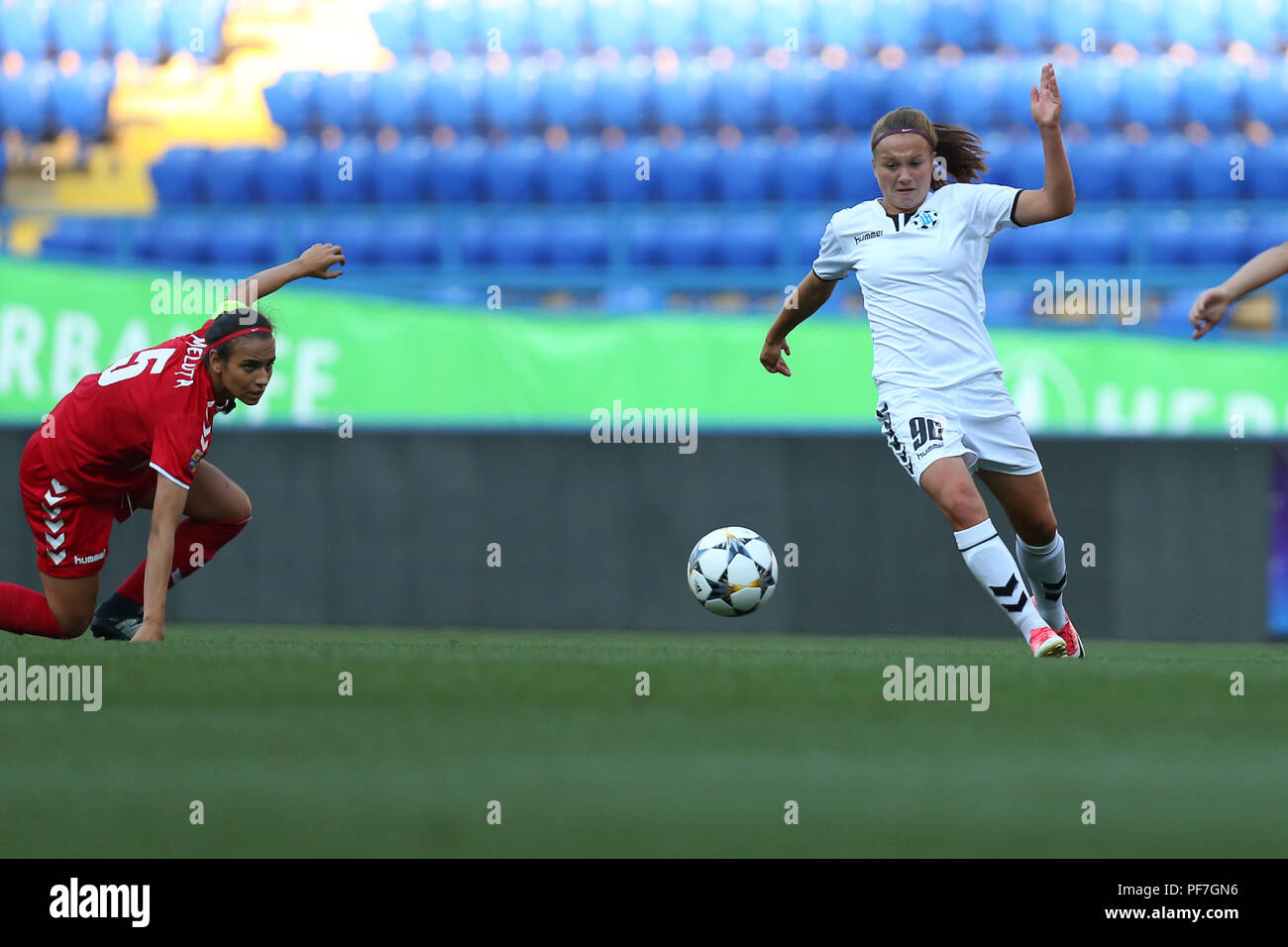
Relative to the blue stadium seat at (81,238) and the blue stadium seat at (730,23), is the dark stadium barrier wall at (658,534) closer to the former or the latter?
the blue stadium seat at (81,238)

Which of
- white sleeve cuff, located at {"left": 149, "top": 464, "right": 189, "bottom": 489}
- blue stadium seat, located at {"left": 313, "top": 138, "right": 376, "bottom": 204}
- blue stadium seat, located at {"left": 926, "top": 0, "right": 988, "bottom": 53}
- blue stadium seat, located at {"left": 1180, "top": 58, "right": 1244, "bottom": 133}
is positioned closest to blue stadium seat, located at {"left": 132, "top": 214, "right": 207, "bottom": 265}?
blue stadium seat, located at {"left": 313, "top": 138, "right": 376, "bottom": 204}

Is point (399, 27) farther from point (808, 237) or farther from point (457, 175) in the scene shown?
point (808, 237)

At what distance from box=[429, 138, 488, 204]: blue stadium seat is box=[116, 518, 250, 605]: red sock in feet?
23.7

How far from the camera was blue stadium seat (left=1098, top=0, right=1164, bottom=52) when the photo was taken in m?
13.2

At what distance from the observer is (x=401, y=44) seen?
14.5 meters

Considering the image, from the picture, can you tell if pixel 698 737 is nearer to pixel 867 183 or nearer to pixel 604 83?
pixel 867 183

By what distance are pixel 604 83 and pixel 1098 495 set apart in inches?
275

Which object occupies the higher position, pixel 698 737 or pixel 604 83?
pixel 604 83

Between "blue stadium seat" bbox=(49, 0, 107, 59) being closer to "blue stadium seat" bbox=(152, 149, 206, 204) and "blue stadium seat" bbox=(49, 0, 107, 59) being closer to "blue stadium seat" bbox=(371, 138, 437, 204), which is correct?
"blue stadium seat" bbox=(152, 149, 206, 204)

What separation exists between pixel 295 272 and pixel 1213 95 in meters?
8.99

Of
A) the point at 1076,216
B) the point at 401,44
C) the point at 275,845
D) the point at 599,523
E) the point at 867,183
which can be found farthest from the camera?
the point at 401,44

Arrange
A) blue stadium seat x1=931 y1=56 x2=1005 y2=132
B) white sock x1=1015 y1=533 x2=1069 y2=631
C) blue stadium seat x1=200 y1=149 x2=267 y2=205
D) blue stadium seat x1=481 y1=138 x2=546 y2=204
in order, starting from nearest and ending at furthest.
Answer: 1. white sock x1=1015 y1=533 x2=1069 y2=631
2. blue stadium seat x1=931 y1=56 x2=1005 y2=132
3. blue stadium seat x1=481 y1=138 x2=546 y2=204
4. blue stadium seat x1=200 y1=149 x2=267 y2=205

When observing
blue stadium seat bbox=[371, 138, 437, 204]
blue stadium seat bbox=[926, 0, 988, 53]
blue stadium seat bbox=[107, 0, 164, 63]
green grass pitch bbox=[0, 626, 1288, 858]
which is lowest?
green grass pitch bbox=[0, 626, 1288, 858]

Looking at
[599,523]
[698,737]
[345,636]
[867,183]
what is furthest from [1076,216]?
[698,737]
